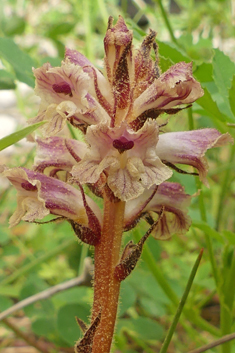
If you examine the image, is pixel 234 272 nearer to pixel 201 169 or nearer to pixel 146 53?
pixel 201 169

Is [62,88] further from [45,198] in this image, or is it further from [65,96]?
[45,198]

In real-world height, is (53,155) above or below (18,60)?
below

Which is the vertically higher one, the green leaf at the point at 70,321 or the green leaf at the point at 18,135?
the green leaf at the point at 18,135

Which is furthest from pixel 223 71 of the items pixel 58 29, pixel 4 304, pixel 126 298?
pixel 58 29

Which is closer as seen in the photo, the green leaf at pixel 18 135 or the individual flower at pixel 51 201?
the green leaf at pixel 18 135

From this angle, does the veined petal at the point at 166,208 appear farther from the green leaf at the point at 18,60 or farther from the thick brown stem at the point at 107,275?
the green leaf at the point at 18,60

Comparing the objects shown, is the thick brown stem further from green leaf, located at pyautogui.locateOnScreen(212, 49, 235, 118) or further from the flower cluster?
green leaf, located at pyautogui.locateOnScreen(212, 49, 235, 118)

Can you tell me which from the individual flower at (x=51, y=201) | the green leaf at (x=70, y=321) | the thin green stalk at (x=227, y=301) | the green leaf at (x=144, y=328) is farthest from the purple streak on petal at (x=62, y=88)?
the green leaf at (x=144, y=328)
